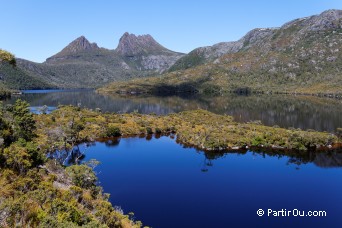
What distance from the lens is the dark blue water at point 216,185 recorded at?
210ft

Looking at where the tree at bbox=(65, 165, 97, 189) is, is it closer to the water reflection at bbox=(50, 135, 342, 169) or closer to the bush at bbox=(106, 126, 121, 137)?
the water reflection at bbox=(50, 135, 342, 169)

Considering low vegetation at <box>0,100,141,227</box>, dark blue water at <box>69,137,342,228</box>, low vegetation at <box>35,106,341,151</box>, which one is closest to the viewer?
low vegetation at <box>0,100,141,227</box>

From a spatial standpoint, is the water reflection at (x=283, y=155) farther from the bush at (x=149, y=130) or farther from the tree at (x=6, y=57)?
the tree at (x=6, y=57)

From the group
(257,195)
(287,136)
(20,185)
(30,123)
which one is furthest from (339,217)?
(30,123)

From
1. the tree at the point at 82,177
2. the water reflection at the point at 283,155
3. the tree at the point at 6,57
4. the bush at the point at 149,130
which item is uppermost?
the tree at the point at 6,57

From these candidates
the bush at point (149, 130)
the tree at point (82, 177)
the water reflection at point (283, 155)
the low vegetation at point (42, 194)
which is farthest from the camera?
the bush at point (149, 130)

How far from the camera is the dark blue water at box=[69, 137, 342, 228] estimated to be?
6406 centimetres

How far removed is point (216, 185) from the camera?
8300cm

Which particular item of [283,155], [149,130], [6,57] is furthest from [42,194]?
[149,130]

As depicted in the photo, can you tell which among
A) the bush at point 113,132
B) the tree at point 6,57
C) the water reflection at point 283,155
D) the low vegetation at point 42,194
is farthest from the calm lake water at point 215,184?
the tree at point 6,57

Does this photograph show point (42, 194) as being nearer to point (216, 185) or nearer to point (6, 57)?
point (6, 57)

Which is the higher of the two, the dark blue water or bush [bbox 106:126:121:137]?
bush [bbox 106:126:121:137]

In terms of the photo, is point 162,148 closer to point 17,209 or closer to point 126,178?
point 126,178

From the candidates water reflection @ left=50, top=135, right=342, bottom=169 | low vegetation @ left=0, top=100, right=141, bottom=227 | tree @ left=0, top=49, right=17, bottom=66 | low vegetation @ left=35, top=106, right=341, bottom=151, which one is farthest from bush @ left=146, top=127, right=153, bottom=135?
tree @ left=0, top=49, right=17, bottom=66
